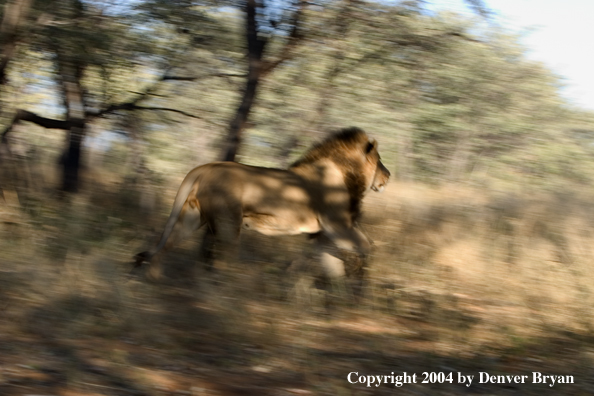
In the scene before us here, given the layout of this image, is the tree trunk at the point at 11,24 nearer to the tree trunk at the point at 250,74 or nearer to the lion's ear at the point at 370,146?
the tree trunk at the point at 250,74

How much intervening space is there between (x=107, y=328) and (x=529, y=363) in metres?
2.98

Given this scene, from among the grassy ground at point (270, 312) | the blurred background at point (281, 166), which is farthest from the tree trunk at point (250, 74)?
the grassy ground at point (270, 312)

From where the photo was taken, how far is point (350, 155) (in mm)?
7387

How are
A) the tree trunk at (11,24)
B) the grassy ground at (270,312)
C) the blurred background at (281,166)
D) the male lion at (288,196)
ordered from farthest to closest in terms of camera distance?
the tree trunk at (11,24) < the male lion at (288,196) < the blurred background at (281,166) < the grassy ground at (270,312)

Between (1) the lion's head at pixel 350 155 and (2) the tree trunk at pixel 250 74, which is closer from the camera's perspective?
(1) the lion's head at pixel 350 155

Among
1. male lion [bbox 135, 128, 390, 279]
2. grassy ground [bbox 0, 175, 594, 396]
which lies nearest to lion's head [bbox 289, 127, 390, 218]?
male lion [bbox 135, 128, 390, 279]

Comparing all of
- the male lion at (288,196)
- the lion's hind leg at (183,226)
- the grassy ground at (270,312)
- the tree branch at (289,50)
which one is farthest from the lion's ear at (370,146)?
the lion's hind leg at (183,226)

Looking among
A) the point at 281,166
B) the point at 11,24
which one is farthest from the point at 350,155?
the point at 11,24

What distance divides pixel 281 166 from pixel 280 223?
209 centimetres

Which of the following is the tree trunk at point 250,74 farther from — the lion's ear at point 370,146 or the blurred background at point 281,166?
the lion's ear at point 370,146

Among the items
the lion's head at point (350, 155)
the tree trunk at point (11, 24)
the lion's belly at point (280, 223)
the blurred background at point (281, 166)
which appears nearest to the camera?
the blurred background at point (281, 166)

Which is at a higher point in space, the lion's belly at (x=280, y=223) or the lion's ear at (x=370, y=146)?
the lion's ear at (x=370, y=146)

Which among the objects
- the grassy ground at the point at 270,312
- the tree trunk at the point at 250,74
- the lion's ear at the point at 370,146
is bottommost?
the grassy ground at the point at 270,312

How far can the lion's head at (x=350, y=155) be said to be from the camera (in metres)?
7.34
